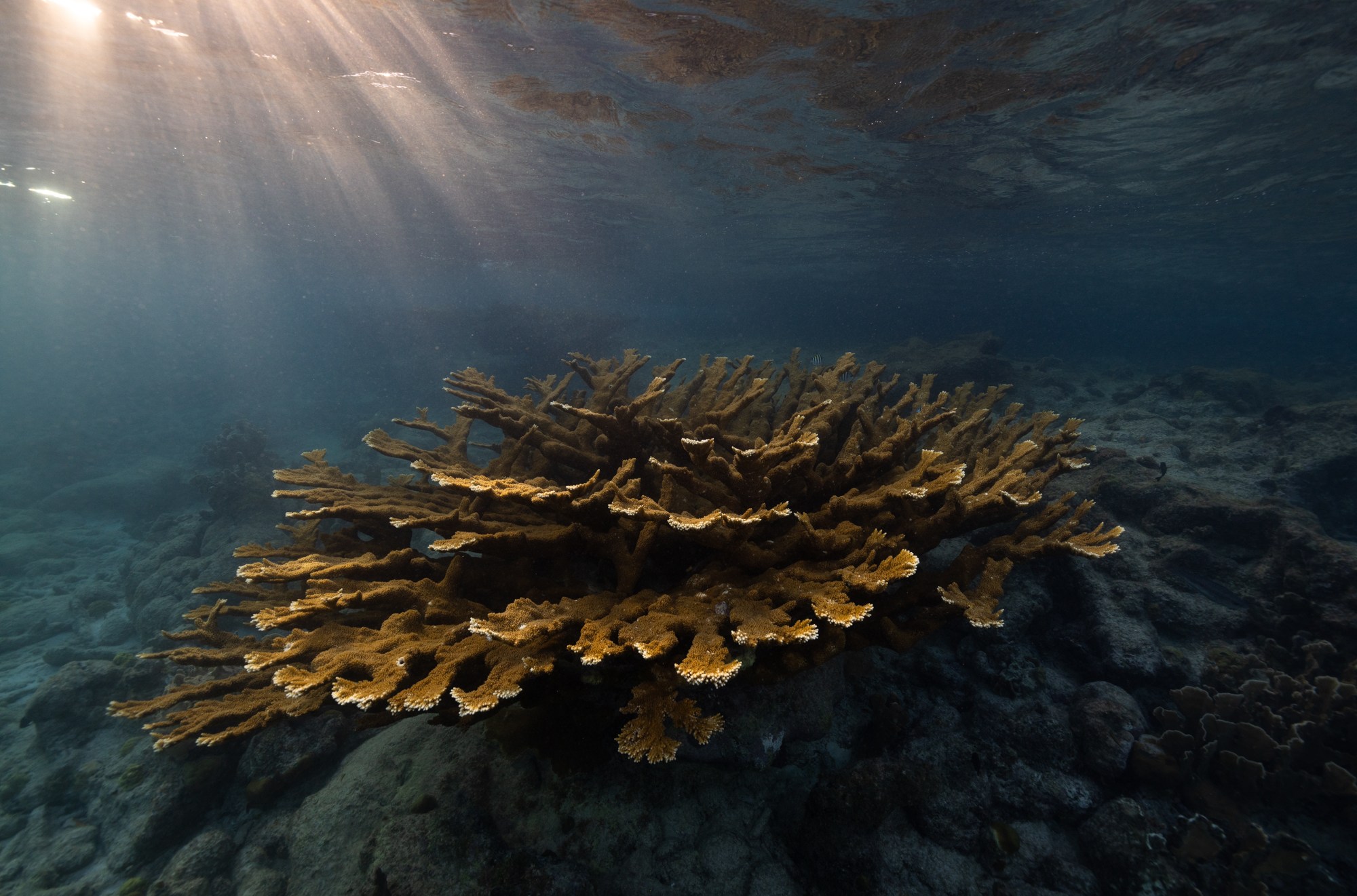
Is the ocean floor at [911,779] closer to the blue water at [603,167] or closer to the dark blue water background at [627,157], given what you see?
the blue water at [603,167]

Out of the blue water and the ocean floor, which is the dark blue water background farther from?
the ocean floor

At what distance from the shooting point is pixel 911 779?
3.58 meters

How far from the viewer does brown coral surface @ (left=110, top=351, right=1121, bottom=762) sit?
98.7 inches

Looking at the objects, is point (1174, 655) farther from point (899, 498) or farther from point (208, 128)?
point (208, 128)

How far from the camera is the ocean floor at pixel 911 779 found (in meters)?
3.30

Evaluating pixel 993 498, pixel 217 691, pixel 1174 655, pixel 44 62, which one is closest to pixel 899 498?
pixel 993 498

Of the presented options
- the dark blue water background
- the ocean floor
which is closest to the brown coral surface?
the ocean floor

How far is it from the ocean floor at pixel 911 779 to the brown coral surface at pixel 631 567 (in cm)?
92

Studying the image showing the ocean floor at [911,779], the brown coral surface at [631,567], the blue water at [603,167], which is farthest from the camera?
the blue water at [603,167]

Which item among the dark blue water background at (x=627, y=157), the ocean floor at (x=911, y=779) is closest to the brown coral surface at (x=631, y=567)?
the ocean floor at (x=911, y=779)

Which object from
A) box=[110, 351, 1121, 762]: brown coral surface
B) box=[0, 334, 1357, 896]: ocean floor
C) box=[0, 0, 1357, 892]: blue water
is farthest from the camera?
box=[0, 0, 1357, 892]: blue water

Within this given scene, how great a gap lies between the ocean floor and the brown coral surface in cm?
92

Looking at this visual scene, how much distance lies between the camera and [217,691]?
344 cm

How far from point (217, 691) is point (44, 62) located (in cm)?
2074
